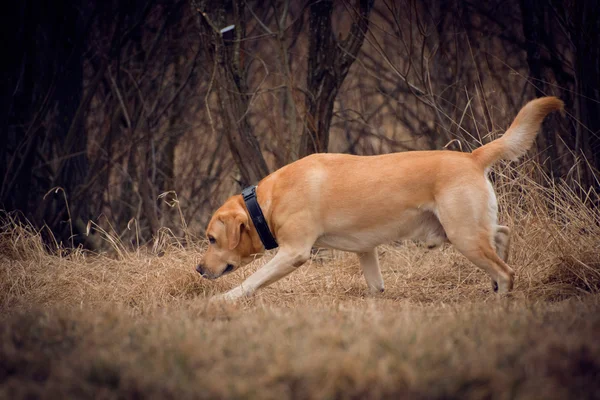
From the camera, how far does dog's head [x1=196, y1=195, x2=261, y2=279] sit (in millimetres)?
4969

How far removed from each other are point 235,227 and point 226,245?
18cm

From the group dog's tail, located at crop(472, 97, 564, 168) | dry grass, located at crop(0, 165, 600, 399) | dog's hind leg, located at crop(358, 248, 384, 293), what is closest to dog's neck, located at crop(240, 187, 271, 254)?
dry grass, located at crop(0, 165, 600, 399)

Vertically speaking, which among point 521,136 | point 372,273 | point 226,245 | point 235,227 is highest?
point 521,136

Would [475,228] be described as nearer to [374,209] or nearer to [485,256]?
[485,256]

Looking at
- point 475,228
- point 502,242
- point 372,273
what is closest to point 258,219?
point 372,273

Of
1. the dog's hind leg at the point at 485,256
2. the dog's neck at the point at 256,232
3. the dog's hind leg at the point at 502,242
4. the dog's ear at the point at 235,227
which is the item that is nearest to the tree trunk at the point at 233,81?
the dog's neck at the point at 256,232

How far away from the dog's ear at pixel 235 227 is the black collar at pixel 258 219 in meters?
0.07

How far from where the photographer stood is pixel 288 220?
16.0ft

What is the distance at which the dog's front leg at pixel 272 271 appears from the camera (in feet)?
15.6

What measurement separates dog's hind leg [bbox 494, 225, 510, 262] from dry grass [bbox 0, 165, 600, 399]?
0.20 meters

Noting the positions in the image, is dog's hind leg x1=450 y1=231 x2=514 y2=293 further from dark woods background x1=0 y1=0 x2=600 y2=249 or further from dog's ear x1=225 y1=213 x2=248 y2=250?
dark woods background x1=0 y1=0 x2=600 y2=249

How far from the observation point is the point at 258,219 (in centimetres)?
493

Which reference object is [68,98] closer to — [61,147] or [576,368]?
[61,147]

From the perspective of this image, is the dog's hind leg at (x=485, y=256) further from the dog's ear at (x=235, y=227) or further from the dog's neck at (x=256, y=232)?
the dog's ear at (x=235, y=227)
